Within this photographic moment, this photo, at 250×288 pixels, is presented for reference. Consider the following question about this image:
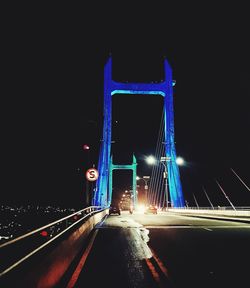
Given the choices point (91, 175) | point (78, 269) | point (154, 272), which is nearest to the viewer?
point (154, 272)

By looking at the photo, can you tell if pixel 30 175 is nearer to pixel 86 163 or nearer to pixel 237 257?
pixel 86 163

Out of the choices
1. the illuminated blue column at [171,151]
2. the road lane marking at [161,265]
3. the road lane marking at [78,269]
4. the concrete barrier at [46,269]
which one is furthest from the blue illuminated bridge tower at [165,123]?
the concrete barrier at [46,269]

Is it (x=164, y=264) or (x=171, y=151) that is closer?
(x=164, y=264)

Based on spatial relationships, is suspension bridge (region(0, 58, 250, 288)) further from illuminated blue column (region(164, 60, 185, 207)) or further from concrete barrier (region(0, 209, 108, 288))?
illuminated blue column (region(164, 60, 185, 207))

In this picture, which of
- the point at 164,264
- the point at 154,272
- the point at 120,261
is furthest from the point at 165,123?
the point at 154,272

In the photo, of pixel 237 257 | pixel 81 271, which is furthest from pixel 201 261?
pixel 81 271

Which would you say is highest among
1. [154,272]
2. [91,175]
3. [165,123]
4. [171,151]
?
[165,123]

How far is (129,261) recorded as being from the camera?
7.67 meters

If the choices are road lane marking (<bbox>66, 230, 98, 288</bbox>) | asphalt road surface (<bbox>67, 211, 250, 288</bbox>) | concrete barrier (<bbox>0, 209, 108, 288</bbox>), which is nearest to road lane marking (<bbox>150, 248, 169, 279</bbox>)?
asphalt road surface (<bbox>67, 211, 250, 288</bbox>)

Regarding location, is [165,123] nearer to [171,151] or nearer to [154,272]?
[171,151]

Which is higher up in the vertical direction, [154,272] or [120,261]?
[120,261]

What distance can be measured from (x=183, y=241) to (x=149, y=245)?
1.34m

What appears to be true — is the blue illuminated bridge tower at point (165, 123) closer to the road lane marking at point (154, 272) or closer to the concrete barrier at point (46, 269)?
the road lane marking at point (154, 272)

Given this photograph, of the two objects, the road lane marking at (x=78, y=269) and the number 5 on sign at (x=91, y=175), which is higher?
the number 5 on sign at (x=91, y=175)
